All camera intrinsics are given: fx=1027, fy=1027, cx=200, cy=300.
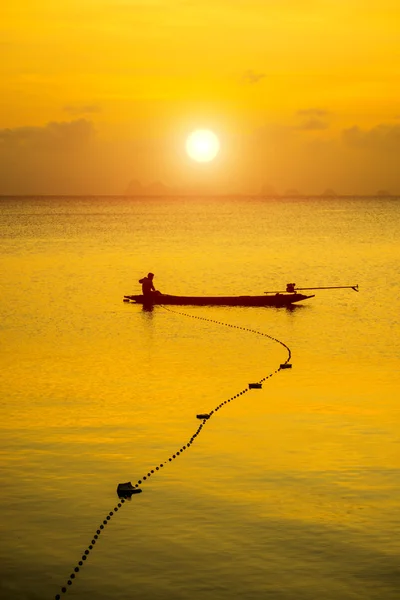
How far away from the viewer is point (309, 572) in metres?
13.8

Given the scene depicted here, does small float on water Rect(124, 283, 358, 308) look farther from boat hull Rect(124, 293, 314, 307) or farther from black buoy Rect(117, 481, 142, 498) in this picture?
black buoy Rect(117, 481, 142, 498)

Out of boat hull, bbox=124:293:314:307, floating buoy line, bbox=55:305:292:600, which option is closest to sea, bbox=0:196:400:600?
floating buoy line, bbox=55:305:292:600

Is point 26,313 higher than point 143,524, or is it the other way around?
point 26,313

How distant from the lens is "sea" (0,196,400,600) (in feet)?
45.5

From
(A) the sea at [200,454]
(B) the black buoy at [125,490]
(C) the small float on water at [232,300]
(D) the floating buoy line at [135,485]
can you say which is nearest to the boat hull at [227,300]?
(C) the small float on water at [232,300]

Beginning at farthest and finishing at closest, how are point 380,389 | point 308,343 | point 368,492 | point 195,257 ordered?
point 195,257, point 308,343, point 380,389, point 368,492

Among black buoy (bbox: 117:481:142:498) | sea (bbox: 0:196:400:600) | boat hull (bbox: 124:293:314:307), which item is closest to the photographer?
sea (bbox: 0:196:400:600)

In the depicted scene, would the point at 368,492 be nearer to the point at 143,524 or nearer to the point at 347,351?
the point at 143,524

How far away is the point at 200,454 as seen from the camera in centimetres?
1930

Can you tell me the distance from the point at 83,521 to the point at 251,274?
5062 centimetres

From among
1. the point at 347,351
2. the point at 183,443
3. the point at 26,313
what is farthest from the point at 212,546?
the point at 26,313

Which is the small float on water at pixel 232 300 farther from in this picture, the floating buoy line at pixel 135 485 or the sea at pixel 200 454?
the floating buoy line at pixel 135 485

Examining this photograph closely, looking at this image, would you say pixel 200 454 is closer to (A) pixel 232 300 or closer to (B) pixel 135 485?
(B) pixel 135 485

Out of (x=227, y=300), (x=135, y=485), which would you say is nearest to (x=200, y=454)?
(x=135, y=485)
